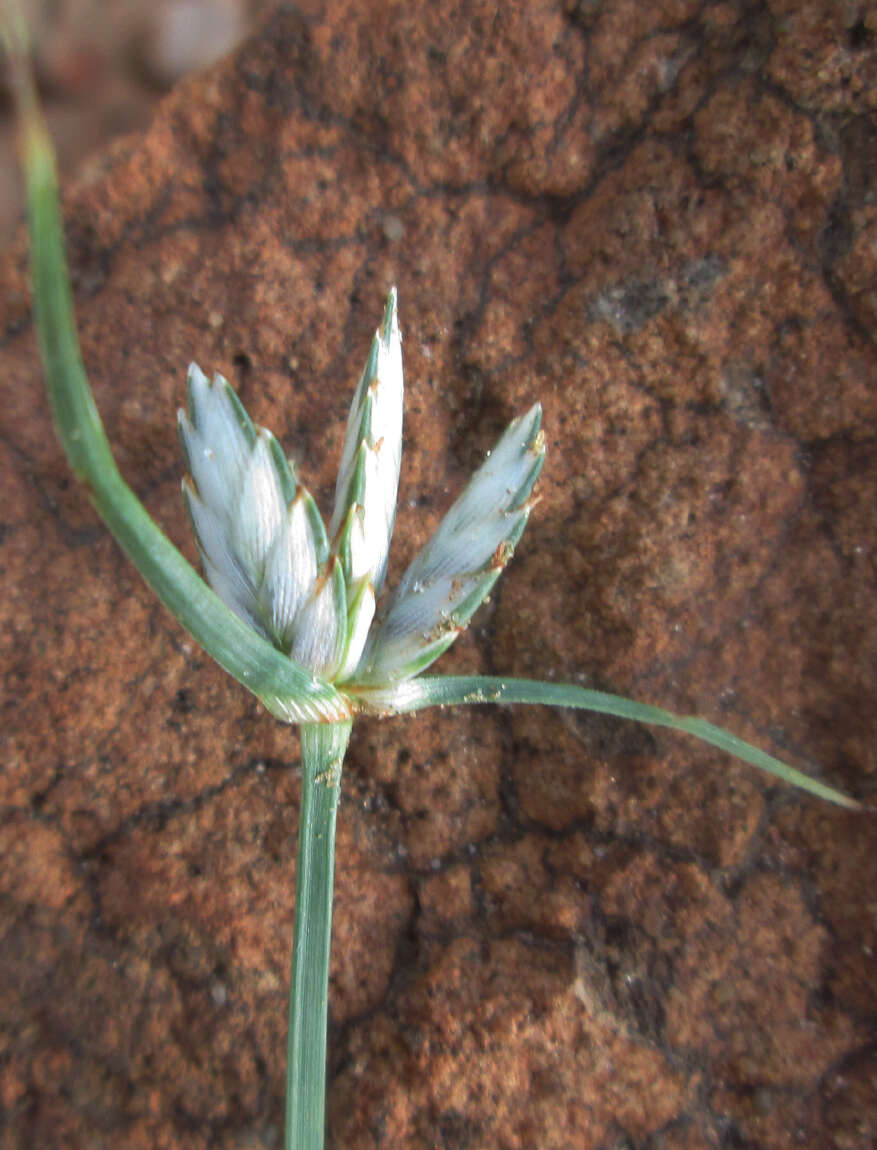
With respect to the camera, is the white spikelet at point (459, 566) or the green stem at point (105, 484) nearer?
the green stem at point (105, 484)

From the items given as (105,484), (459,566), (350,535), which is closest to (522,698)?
(459,566)

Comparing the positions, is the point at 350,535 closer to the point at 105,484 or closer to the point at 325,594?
the point at 325,594

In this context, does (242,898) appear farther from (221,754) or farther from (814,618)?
(814,618)

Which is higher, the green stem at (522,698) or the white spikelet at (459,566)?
the white spikelet at (459,566)

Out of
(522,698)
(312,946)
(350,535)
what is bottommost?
(312,946)

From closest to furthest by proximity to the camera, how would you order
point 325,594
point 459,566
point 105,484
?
point 105,484
point 325,594
point 459,566

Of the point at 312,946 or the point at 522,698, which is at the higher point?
the point at 522,698
